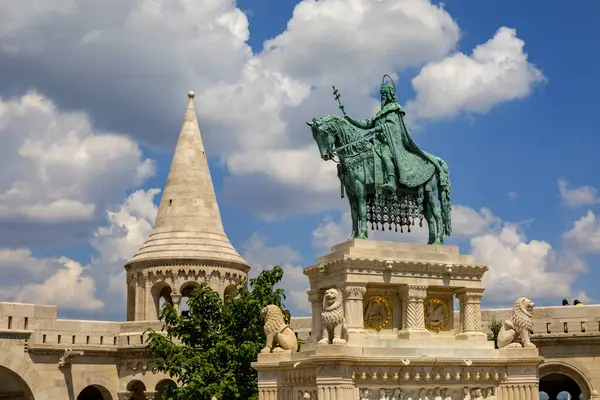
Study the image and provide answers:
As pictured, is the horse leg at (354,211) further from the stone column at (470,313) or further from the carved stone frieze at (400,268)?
the stone column at (470,313)

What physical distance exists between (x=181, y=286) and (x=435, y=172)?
1750cm

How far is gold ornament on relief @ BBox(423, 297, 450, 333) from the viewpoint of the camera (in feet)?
63.5

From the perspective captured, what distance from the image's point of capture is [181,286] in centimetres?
3578

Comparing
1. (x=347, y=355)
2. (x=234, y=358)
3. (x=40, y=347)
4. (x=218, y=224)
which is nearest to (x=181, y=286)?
(x=218, y=224)

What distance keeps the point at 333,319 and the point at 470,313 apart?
335cm

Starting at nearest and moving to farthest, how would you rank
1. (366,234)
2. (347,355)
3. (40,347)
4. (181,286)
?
(347,355) → (366,234) → (40,347) → (181,286)

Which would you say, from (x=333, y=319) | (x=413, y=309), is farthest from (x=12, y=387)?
(x=333, y=319)

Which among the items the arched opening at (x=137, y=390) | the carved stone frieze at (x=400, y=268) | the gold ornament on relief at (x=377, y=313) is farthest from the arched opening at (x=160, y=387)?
the gold ornament on relief at (x=377, y=313)

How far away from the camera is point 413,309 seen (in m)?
18.8

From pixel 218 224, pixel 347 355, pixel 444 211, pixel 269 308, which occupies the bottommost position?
pixel 347 355

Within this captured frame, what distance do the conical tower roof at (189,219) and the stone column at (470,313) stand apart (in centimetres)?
1789

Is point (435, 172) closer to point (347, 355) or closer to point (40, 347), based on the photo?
point (347, 355)

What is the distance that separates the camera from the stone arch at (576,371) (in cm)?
2862

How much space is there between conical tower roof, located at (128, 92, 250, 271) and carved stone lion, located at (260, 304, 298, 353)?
16114 mm
